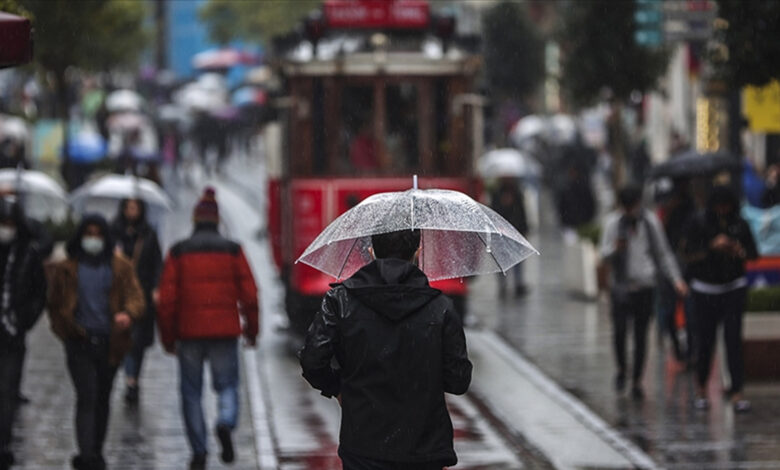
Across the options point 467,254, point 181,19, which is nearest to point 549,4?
point 181,19

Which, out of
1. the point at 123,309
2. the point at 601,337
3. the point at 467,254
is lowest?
the point at 601,337

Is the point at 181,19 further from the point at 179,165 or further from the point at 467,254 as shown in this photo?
the point at 467,254

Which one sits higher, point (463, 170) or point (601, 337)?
point (463, 170)

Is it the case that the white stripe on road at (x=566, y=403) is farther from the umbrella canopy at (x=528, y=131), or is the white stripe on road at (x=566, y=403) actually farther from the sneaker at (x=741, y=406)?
the umbrella canopy at (x=528, y=131)

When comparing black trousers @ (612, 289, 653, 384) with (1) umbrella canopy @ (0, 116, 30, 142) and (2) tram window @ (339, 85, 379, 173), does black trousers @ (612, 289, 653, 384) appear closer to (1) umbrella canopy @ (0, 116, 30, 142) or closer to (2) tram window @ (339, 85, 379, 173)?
(2) tram window @ (339, 85, 379, 173)

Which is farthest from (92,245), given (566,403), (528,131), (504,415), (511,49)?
(511,49)

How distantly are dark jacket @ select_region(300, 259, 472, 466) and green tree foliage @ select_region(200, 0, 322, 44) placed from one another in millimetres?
37166

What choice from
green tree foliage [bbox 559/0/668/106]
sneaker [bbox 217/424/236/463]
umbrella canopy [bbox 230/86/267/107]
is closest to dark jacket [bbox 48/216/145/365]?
sneaker [bbox 217/424/236/463]

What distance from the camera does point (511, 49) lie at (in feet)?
153

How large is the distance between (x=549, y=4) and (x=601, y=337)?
43764 mm

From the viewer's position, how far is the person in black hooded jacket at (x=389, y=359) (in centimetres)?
629

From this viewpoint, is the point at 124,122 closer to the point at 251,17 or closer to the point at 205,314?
the point at 251,17

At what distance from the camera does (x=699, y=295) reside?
13.2m

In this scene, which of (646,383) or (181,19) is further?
(181,19)
